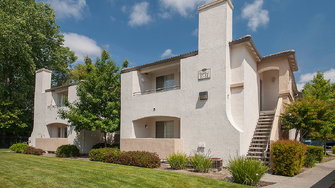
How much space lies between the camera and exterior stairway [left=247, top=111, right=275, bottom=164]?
12625 millimetres

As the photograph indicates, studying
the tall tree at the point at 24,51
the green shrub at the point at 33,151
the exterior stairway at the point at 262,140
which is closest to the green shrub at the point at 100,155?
the green shrub at the point at 33,151

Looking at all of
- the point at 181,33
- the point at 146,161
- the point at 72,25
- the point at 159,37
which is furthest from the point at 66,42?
the point at 146,161

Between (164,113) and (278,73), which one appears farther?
(278,73)

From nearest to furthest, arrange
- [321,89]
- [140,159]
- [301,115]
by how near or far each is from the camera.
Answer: [140,159], [301,115], [321,89]

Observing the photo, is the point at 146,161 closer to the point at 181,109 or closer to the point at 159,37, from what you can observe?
the point at 181,109

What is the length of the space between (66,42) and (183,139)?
2785 centimetres

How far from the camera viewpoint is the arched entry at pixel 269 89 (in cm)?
1822

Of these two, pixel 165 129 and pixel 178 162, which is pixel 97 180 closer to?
pixel 178 162

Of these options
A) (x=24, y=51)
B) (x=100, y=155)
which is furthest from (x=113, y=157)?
(x=24, y=51)

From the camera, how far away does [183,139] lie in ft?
48.6

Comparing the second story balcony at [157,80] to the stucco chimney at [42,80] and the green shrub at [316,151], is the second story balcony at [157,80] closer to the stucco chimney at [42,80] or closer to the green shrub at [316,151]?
the green shrub at [316,151]

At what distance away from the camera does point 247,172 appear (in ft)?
29.9

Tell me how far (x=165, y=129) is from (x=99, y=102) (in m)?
5.03

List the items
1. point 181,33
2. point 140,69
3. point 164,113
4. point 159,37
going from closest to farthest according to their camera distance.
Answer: point 164,113 < point 140,69 < point 181,33 < point 159,37
